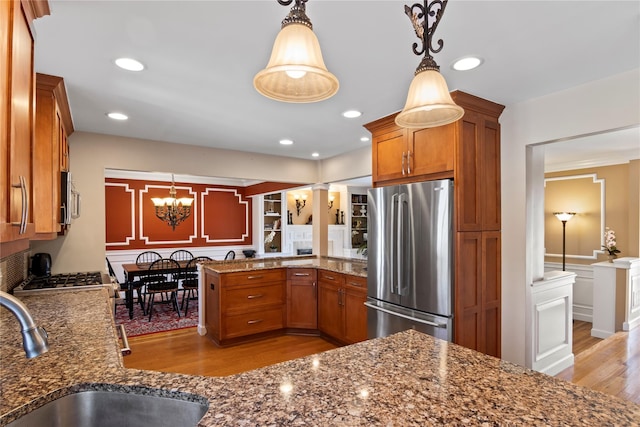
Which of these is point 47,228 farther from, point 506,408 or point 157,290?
point 157,290

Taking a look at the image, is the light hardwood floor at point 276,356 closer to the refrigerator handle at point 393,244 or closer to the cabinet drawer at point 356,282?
the cabinet drawer at point 356,282

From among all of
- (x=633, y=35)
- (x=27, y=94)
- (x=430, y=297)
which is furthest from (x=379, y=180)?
(x=27, y=94)

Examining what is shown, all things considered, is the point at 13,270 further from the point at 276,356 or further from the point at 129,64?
the point at 276,356

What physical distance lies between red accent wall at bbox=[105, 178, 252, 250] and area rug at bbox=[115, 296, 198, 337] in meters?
1.39

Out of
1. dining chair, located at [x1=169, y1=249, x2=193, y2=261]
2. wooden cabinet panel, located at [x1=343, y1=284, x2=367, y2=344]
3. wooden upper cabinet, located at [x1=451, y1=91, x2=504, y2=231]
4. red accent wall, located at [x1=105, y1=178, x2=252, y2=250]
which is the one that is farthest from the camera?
dining chair, located at [x1=169, y1=249, x2=193, y2=261]

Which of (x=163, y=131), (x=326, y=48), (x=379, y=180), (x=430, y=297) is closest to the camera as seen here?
(x=326, y=48)

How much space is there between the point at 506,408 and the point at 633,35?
190cm

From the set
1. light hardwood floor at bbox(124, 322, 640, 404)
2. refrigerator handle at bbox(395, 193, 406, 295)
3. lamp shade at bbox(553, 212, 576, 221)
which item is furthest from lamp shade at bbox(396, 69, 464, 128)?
lamp shade at bbox(553, 212, 576, 221)

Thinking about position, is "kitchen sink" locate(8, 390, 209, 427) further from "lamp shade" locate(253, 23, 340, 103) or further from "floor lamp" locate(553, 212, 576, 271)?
"floor lamp" locate(553, 212, 576, 271)

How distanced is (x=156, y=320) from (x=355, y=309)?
3.11 metres

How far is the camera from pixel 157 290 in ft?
16.6

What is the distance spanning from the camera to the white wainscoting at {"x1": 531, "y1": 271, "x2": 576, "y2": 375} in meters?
2.73

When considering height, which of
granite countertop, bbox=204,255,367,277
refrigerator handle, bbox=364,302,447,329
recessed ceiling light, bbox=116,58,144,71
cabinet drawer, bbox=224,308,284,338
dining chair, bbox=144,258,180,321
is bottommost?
cabinet drawer, bbox=224,308,284,338

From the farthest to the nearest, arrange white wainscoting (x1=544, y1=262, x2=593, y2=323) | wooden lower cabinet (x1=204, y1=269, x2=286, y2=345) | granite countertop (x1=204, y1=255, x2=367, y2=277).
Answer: white wainscoting (x1=544, y1=262, x2=593, y2=323), granite countertop (x1=204, y1=255, x2=367, y2=277), wooden lower cabinet (x1=204, y1=269, x2=286, y2=345)
